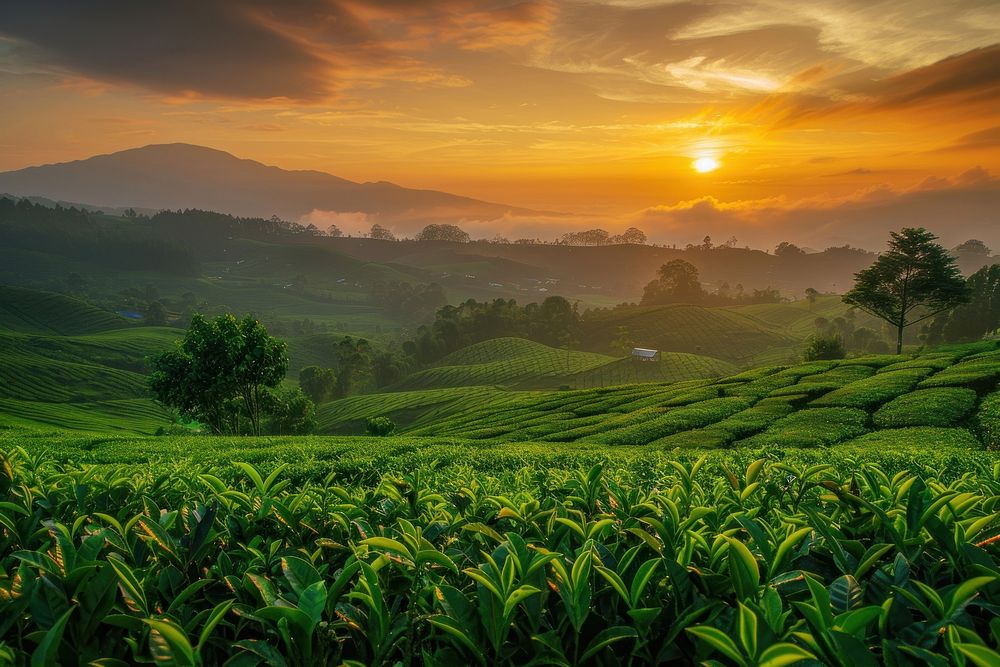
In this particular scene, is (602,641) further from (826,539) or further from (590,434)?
(590,434)

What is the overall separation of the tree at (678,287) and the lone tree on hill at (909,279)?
129m

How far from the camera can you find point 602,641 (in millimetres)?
1744

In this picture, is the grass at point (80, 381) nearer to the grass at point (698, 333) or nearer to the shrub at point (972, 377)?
→ the shrub at point (972, 377)

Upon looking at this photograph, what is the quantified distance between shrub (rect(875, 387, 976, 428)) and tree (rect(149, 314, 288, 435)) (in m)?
30.6

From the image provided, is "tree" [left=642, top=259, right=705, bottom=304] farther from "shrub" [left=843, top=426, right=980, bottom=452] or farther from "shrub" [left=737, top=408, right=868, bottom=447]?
"shrub" [left=843, top=426, right=980, bottom=452]

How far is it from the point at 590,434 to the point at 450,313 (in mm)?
112384

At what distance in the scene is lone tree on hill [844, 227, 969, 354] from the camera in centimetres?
4316

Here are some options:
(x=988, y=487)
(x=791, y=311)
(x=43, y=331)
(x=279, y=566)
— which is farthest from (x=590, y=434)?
(x=791, y=311)

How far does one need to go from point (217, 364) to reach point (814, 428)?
3050cm

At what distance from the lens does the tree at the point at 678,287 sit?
571ft

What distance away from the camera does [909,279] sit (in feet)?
146

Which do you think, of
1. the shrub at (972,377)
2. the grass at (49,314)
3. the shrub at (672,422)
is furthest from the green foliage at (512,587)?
the grass at (49,314)

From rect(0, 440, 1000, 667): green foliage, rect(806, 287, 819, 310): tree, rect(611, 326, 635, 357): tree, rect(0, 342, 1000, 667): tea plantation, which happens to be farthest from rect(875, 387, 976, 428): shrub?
rect(806, 287, 819, 310): tree

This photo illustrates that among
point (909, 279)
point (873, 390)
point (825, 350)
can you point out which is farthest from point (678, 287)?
point (873, 390)
